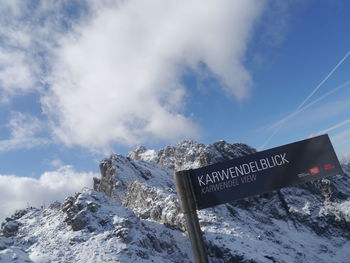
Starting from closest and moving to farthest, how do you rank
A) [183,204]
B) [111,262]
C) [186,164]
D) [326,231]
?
[183,204] → [111,262] → [326,231] → [186,164]

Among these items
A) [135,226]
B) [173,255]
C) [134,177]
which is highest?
[134,177]

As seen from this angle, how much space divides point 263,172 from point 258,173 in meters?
0.08

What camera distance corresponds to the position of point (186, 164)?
128m

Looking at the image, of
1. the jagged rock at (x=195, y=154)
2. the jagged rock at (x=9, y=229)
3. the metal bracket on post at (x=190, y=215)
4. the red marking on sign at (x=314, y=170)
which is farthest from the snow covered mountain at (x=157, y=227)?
the red marking on sign at (x=314, y=170)

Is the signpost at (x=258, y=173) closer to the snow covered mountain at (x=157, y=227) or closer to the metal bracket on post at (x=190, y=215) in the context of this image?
the metal bracket on post at (x=190, y=215)

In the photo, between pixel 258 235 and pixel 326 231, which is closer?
pixel 258 235

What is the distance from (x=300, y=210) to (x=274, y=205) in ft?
Result: 32.1

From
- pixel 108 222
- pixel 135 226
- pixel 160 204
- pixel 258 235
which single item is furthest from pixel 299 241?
pixel 108 222

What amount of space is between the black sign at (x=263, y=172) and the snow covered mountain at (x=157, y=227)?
47017mm

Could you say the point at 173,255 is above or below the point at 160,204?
below

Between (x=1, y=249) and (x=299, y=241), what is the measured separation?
2947 inches

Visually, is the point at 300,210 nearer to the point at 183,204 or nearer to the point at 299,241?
the point at 299,241

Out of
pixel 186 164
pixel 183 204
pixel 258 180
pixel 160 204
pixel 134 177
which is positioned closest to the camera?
pixel 183 204

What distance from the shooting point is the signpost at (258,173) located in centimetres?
391
